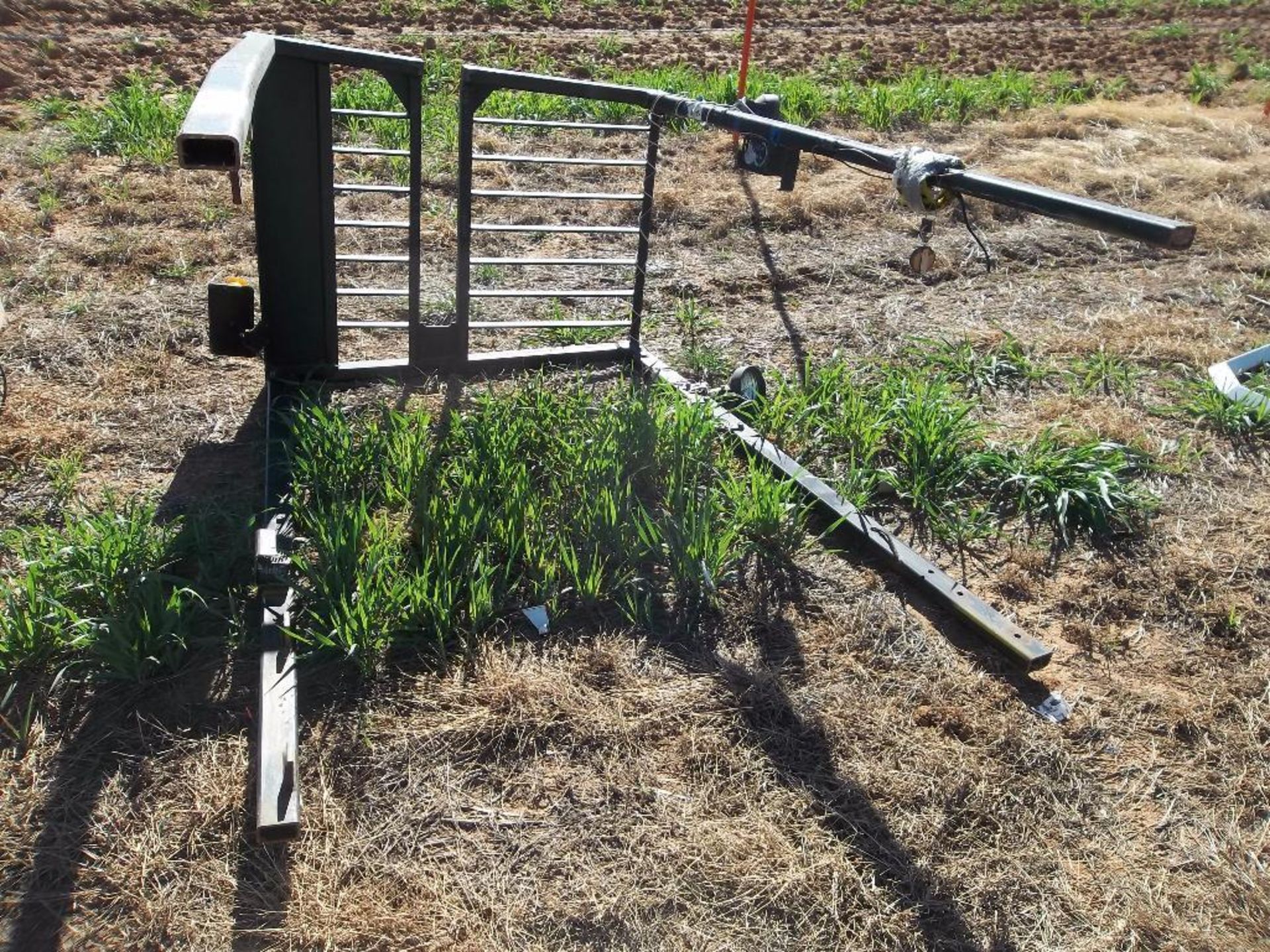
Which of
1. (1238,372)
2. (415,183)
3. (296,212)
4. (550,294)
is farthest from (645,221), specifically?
(1238,372)

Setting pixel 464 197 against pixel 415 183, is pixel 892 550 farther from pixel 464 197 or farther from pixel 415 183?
pixel 415 183

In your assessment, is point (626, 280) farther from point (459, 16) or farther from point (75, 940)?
point (459, 16)

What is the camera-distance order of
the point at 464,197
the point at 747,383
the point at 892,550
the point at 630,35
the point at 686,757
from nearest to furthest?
the point at 686,757, the point at 892,550, the point at 464,197, the point at 747,383, the point at 630,35

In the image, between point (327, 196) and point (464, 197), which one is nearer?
point (327, 196)

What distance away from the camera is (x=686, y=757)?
116 inches

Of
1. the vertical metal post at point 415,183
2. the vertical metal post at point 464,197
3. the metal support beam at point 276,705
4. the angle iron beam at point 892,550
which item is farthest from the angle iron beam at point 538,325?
the metal support beam at point 276,705

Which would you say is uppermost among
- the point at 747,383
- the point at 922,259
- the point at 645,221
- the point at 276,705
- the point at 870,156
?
the point at 870,156

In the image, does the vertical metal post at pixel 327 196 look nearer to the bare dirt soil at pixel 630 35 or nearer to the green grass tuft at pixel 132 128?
the green grass tuft at pixel 132 128

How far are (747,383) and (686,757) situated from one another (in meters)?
2.06

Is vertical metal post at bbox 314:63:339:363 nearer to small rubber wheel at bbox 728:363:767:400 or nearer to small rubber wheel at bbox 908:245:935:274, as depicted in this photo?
small rubber wheel at bbox 728:363:767:400

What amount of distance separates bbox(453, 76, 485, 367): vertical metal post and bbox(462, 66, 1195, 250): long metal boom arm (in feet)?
→ 0.25

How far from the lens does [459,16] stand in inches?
425

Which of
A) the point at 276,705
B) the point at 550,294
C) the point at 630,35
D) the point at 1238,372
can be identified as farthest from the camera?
the point at 630,35

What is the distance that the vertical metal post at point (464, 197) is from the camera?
14.0 ft
